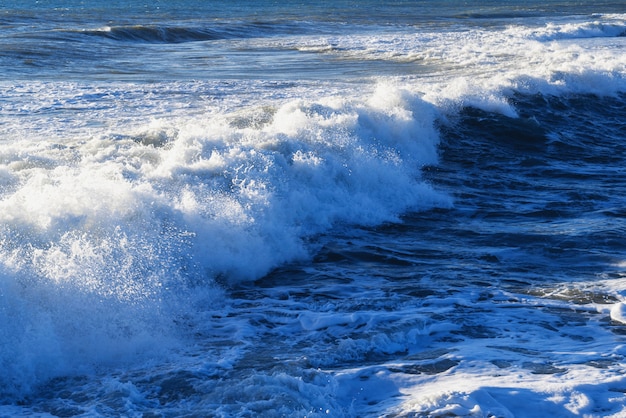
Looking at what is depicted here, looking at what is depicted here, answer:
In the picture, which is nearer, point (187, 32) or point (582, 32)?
point (187, 32)

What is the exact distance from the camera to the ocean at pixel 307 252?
533 cm

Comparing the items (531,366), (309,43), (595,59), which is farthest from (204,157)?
(309,43)

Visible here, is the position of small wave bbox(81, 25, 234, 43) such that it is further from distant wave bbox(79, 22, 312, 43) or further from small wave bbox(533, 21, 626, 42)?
small wave bbox(533, 21, 626, 42)

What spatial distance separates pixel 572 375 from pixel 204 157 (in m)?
5.41

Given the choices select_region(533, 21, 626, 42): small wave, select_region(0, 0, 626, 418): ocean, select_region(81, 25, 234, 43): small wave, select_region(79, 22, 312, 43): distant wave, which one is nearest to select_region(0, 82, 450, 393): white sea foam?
select_region(0, 0, 626, 418): ocean

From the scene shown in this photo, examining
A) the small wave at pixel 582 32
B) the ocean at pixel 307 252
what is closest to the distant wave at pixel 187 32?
the small wave at pixel 582 32

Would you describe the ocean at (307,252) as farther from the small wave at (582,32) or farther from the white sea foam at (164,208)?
the small wave at (582,32)

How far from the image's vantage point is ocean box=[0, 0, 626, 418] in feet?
17.5

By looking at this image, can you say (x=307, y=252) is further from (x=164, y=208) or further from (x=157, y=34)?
(x=157, y=34)

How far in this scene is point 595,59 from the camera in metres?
21.6

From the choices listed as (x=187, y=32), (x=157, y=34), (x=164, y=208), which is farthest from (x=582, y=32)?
(x=164, y=208)

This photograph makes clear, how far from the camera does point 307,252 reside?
830 cm

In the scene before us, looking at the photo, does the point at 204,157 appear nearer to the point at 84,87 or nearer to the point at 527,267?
the point at 527,267

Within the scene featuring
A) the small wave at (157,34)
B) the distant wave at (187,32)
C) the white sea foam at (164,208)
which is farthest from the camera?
the distant wave at (187,32)
